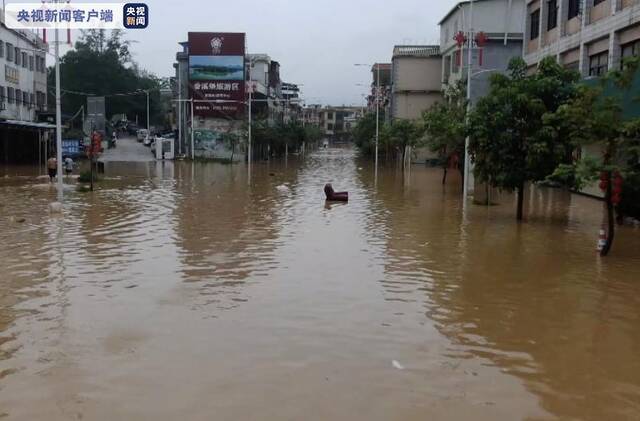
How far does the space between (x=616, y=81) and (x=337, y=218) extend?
9.17m

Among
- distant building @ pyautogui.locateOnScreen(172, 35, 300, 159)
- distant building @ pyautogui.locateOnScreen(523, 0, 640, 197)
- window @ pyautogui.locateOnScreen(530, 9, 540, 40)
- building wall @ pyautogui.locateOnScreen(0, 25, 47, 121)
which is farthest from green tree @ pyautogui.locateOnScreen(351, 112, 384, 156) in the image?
distant building @ pyautogui.locateOnScreen(523, 0, 640, 197)

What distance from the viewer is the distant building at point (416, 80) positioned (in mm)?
67688

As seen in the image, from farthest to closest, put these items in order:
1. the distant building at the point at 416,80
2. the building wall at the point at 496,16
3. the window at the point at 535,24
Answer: the distant building at the point at 416,80 → the building wall at the point at 496,16 → the window at the point at 535,24

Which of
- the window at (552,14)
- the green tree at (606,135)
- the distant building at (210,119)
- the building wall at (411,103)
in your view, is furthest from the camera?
the building wall at (411,103)

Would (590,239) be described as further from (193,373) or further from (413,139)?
(413,139)

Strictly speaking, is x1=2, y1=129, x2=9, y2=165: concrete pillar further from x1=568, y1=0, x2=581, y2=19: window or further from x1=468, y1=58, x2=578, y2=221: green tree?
x1=468, y1=58, x2=578, y2=221: green tree

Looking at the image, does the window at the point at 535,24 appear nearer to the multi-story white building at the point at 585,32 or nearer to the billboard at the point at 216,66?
the multi-story white building at the point at 585,32

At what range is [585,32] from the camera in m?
28.4

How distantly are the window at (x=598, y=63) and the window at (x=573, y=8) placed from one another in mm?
3015

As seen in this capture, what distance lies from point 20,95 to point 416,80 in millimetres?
36504

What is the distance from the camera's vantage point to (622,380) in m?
7.14

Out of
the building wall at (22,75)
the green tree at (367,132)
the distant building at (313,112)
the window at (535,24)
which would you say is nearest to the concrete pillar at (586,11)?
the window at (535,24)

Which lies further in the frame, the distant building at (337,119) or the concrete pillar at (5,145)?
the distant building at (337,119)

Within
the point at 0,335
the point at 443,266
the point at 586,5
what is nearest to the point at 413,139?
the point at 586,5
